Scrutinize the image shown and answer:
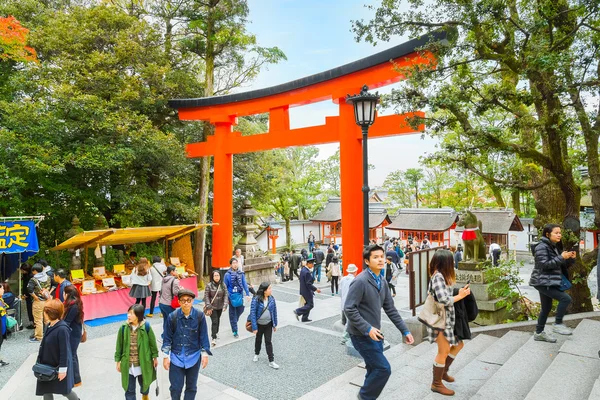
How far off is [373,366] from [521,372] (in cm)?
204

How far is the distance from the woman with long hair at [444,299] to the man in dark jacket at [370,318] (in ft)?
1.53

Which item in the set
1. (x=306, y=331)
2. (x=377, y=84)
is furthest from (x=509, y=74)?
(x=306, y=331)

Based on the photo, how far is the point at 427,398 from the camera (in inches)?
154

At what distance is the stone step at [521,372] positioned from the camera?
3.83 metres

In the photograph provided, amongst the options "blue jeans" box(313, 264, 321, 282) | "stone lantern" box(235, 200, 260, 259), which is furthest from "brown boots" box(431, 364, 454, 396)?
"blue jeans" box(313, 264, 321, 282)

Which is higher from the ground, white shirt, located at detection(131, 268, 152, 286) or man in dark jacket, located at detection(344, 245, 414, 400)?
man in dark jacket, located at detection(344, 245, 414, 400)

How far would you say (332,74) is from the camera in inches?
386

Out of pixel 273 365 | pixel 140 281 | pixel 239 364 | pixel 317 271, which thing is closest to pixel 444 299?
pixel 273 365

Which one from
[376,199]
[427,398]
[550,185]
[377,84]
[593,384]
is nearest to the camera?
[593,384]

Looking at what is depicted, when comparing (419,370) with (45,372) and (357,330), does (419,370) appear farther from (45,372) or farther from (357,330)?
(45,372)

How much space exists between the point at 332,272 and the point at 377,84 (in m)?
6.27

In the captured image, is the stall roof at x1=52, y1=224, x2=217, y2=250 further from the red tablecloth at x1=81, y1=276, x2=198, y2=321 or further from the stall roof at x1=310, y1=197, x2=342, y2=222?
the stall roof at x1=310, y1=197, x2=342, y2=222

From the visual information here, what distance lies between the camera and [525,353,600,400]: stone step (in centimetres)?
356

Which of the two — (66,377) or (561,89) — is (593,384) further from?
(66,377)
